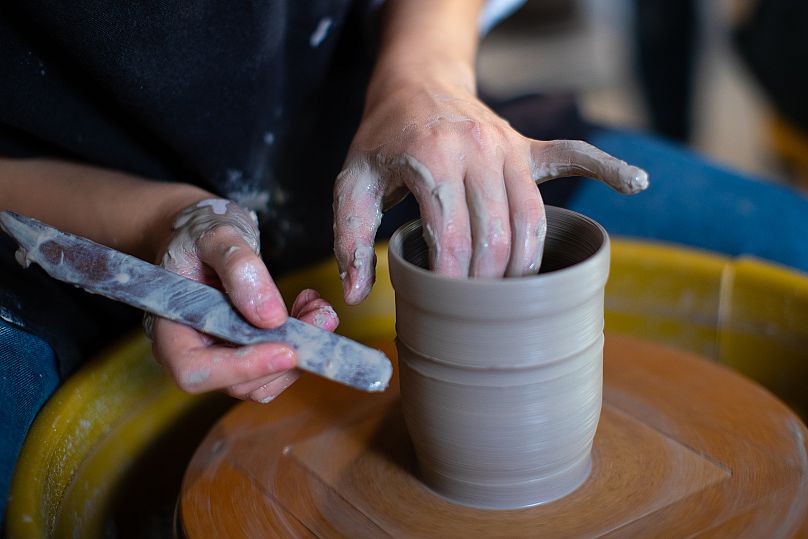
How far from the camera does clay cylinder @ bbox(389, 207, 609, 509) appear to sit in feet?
2.81

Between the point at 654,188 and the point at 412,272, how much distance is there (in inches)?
33.7

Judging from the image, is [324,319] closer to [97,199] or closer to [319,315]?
[319,315]

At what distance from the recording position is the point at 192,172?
1.32 meters

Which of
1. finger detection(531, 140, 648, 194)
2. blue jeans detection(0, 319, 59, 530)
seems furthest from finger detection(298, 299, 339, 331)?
blue jeans detection(0, 319, 59, 530)

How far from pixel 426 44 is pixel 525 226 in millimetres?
502

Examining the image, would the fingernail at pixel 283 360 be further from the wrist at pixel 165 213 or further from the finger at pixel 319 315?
the wrist at pixel 165 213

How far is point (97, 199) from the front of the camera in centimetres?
123

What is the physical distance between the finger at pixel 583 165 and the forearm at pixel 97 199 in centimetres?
49

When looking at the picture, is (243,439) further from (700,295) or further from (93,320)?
(700,295)

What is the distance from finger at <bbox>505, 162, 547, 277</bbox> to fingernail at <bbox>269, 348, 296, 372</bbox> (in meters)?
0.25

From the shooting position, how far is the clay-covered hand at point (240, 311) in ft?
2.83

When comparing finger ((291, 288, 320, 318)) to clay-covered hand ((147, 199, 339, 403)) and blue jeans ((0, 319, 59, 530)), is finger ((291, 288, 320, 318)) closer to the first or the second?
clay-covered hand ((147, 199, 339, 403))

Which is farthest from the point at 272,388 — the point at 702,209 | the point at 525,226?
the point at 702,209

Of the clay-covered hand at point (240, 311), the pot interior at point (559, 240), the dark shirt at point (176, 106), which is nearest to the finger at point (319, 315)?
the clay-covered hand at point (240, 311)
